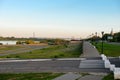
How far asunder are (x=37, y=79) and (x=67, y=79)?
5.15 ft

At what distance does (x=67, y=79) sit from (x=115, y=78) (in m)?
2.30

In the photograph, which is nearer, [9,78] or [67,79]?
[67,79]

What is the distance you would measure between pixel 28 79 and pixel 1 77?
2.07m

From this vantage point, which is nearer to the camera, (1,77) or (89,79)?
(89,79)

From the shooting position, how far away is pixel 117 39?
14125cm

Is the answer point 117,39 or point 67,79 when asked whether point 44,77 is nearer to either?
point 67,79

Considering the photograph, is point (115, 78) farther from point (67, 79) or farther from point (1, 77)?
point (1, 77)

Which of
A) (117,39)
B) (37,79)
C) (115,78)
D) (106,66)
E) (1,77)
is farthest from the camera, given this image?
(117,39)

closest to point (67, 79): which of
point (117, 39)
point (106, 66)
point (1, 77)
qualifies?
point (1, 77)

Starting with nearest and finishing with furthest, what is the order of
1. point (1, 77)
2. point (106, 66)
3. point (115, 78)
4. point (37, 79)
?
point (115, 78) → point (37, 79) → point (1, 77) → point (106, 66)

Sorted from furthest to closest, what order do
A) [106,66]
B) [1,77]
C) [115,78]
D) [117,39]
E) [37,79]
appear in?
1. [117,39]
2. [106,66]
3. [1,77]
4. [37,79]
5. [115,78]

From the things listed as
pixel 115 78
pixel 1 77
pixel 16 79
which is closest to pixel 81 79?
pixel 115 78

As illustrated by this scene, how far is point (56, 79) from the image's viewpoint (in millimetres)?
15664

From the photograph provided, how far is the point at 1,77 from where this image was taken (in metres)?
17.4
